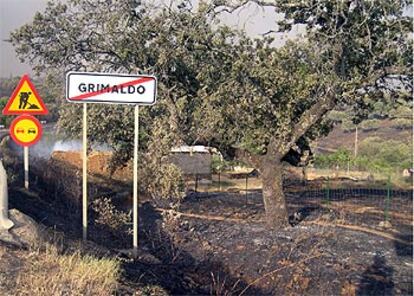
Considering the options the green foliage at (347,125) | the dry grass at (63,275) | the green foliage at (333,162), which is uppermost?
the green foliage at (347,125)

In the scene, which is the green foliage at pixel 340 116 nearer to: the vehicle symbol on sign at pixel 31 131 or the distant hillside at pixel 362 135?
the vehicle symbol on sign at pixel 31 131

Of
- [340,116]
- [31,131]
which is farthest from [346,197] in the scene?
[31,131]

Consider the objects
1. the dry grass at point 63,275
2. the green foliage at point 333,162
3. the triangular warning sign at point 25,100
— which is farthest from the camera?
the green foliage at point 333,162

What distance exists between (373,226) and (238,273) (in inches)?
257

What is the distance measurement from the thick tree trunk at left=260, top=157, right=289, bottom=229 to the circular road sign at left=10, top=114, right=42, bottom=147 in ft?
16.6

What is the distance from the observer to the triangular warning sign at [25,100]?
13766 millimetres

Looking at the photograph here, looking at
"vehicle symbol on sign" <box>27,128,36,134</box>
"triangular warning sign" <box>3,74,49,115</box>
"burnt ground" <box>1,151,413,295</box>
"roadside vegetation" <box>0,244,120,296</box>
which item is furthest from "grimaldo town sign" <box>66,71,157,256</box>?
"vehicle symbol on sign" <box>27,128,36,134</box>

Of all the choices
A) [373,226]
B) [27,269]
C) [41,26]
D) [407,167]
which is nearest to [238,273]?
[27,269]

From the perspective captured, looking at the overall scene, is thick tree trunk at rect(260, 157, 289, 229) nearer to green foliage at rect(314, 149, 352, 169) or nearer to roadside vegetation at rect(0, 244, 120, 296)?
roadside vegetation at rect(0, 244, 120, 296)

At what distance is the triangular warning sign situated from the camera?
13.8 m

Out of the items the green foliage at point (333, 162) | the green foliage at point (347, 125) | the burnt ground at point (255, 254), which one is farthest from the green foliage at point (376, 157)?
the burnt ground at point (255, 254)

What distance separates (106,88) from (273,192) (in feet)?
22.5

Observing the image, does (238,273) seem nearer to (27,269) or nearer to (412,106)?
(27,269)

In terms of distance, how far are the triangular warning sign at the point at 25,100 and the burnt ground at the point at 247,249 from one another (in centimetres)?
161
